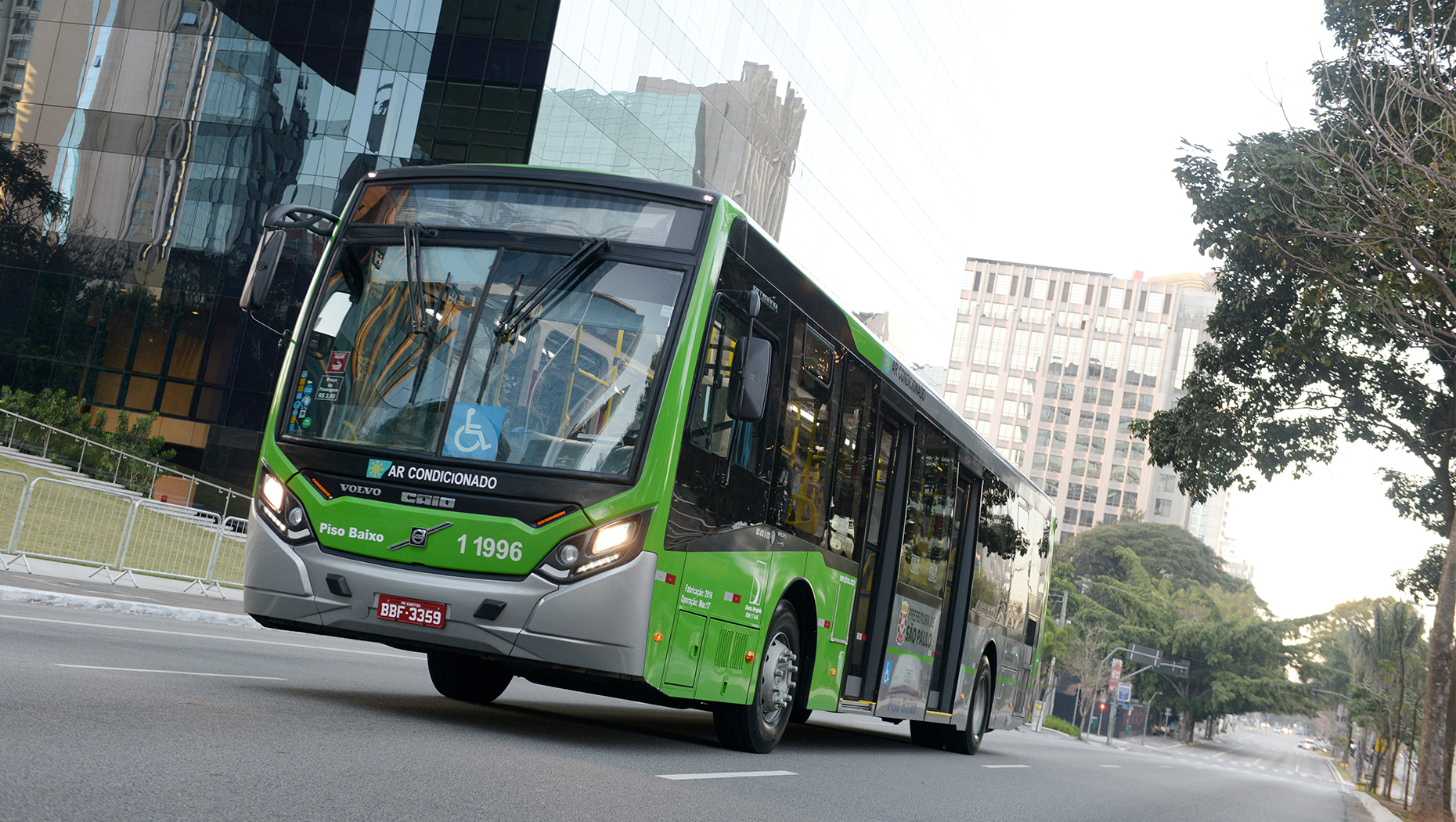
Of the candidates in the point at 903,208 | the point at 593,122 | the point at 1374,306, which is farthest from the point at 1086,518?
the point at 1374,306

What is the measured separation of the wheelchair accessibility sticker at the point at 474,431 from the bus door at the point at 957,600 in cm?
707

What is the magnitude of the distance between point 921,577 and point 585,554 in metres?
5.89

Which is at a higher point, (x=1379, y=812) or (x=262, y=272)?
(x=262, y=272)

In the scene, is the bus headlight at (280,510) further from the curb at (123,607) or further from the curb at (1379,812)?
the curb at (1379,812)

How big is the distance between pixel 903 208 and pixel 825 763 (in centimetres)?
4899

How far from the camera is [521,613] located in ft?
23.1

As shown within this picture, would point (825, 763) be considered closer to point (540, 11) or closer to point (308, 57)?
point (540, 11)

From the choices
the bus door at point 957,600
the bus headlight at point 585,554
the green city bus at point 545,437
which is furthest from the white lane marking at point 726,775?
the bus door at point 957,600

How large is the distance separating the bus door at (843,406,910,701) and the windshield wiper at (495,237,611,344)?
3.86 meters

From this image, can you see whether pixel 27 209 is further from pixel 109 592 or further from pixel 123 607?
pixel 123 607

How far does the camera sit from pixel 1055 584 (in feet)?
257

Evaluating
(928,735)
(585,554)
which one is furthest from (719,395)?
(928,735)

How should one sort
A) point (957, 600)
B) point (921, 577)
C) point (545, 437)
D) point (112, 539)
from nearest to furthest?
point (545, 437), point (921, 577), point (957, 600), point (112, 539)

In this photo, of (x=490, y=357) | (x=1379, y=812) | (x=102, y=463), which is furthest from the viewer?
(x=102, y=463)
